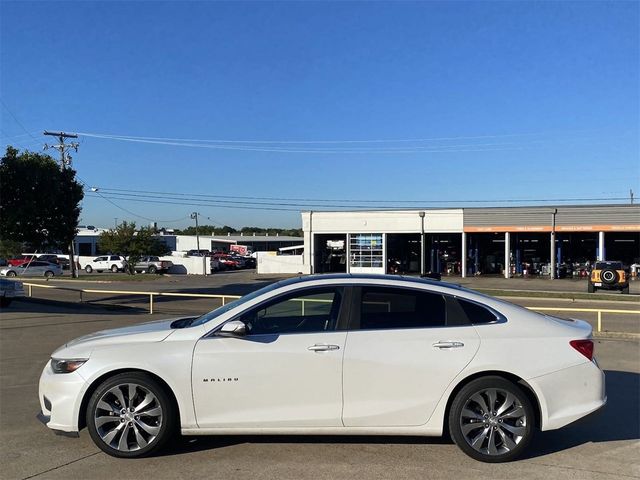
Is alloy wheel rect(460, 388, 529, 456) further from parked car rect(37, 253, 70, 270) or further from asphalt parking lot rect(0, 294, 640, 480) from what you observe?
parked car rect(37, 253, 70, 270)

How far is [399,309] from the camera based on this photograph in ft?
16.2

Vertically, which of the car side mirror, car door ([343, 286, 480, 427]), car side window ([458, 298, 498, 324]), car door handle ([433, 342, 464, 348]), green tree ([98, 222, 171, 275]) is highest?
green tree ([98, 222, 171, 275])

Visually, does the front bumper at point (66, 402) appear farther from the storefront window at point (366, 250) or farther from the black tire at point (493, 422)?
the storefront window at point (366, 250)

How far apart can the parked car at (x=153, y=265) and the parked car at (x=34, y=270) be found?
8.09 metres

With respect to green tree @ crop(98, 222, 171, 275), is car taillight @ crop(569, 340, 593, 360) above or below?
below

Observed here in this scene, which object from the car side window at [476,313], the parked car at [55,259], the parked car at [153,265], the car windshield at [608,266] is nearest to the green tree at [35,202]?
the car side window at [476,313]

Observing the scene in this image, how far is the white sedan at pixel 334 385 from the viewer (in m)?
4.67

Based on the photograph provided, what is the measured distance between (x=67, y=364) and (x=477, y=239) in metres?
45.4

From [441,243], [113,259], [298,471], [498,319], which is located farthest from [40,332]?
[113,259]

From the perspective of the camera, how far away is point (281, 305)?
5.18 metres

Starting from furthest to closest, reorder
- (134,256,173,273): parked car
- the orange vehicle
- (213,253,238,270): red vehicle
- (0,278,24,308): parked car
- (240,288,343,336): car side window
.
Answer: (213,253,238,270): red vehicle < (134,256,173,273): parked car < the orange vehicle < (0,278,24,308): parked car < (240,288,343,336): car side window

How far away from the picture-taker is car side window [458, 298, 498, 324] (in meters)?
4.89

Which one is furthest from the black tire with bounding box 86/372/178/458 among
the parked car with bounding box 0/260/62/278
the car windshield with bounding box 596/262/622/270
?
the parked car with bounding box 0/260/62/278

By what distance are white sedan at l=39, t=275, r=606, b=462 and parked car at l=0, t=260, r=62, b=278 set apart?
47.7 m
